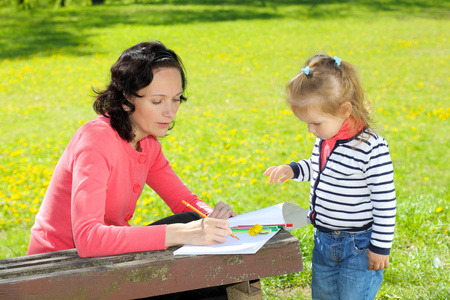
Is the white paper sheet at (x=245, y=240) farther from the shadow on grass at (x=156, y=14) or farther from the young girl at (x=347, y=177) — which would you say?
the shadow on grass at (x=156, y=14)

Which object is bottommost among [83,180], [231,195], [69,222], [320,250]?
[231,195]

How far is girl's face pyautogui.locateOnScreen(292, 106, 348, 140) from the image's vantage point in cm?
228

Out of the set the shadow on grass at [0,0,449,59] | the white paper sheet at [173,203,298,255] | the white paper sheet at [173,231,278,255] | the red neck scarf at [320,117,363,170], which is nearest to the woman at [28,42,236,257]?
the white paper sheet at [173,203,298,255]

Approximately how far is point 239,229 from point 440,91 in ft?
25.4

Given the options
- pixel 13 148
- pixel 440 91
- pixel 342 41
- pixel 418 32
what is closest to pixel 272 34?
pixel 342 41

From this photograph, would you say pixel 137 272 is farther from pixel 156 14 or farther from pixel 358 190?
pixel 156 14

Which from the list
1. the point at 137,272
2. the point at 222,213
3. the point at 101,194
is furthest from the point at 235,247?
the point at 101,194

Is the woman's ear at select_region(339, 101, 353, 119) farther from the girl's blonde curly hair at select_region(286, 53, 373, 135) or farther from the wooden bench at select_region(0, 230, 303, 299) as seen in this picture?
the wooden bench at select_region(0, 230, 303, 299)

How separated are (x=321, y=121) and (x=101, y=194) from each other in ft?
3.24

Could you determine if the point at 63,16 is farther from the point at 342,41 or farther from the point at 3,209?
the point at 3,209

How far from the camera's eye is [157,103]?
2.46 meters

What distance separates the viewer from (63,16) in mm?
18719

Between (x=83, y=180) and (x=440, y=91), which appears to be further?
(x=440, y=91)

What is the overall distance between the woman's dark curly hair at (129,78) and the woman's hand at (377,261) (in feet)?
3.95
